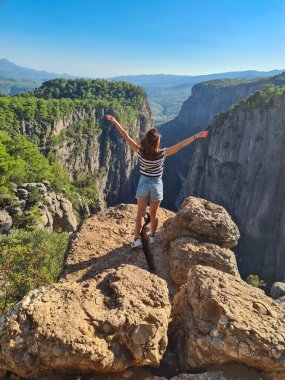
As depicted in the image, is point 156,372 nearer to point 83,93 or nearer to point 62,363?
point 62,363

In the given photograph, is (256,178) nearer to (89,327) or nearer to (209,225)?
(209,225)

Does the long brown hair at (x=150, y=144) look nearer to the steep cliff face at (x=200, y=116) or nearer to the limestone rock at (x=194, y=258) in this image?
the limestone rock at (x=194, y=258)

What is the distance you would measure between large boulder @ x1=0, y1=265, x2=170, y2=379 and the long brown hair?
11.1ft

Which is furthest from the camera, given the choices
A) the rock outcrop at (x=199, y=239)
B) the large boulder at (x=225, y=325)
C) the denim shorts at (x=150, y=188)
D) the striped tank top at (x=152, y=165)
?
the denim shorts at (x=150, y=188)

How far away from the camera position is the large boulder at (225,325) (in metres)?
4.73

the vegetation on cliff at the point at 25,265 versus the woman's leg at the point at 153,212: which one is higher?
the woman's leg at the point at 153,212

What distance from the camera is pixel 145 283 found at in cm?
587

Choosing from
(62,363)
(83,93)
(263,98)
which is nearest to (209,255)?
(62,363)

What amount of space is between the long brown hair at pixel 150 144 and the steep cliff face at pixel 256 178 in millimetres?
58449

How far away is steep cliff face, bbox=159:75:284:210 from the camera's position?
12220cm

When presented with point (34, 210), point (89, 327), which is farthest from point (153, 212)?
point (34, 210)

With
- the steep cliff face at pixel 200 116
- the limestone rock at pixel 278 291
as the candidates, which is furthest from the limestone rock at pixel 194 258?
the steep cliff face at pixel 200 116

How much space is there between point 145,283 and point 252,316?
1726 mm

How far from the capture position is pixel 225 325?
4.91 meters
